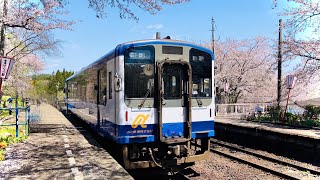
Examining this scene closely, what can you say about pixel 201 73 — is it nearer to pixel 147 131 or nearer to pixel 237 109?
pixel 147 131

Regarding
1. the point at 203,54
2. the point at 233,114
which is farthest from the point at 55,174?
the point at 233,114

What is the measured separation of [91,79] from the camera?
417 inches

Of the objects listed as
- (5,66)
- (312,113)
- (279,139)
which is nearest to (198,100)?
(5,66)

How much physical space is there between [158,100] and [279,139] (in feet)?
23.6

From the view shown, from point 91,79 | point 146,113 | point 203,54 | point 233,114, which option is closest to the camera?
point 146,113

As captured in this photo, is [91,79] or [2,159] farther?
[91,79]

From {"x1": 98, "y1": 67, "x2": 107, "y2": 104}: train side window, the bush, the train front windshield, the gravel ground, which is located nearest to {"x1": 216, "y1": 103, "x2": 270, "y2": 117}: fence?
the bush

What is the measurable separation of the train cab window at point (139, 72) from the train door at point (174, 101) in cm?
25

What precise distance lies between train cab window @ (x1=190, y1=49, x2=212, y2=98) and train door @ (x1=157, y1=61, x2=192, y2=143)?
0.97 ft

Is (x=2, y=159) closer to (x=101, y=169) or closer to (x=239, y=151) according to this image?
(x=101, y=169)

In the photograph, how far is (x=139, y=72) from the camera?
7.04 m

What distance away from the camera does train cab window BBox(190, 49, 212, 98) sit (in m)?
7.57

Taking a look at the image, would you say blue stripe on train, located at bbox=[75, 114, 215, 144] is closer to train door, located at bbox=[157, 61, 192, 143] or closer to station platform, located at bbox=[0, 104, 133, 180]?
train door, located at bbox=[157, 61, 192, 143]

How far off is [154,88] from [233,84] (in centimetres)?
2507
